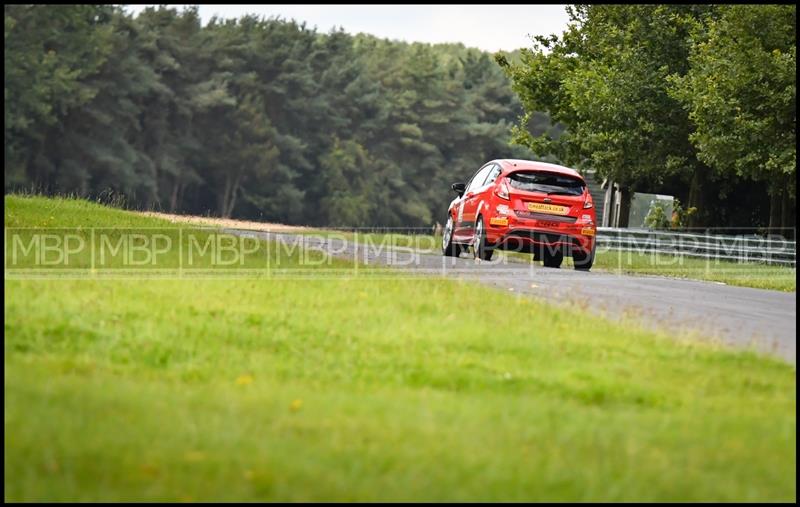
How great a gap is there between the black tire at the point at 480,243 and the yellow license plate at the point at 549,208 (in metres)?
1.03

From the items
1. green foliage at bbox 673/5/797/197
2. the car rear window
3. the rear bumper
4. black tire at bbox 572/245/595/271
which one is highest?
green foliage at bbox 673/5/797/197

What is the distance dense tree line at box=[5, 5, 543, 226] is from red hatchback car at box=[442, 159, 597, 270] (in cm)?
3859

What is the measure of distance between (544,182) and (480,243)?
1.67 meters

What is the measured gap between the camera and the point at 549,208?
78.8 ft

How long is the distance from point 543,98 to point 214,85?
39087 mm

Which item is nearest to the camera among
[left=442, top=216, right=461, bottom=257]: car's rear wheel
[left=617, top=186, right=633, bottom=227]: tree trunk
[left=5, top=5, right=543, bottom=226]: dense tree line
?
[left=442, top=216, right=461, bottom=257]: car's rear wheel

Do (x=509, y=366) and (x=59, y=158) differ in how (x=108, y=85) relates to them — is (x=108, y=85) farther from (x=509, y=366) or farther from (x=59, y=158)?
(x=509, y=366)

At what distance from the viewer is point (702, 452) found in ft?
26.3

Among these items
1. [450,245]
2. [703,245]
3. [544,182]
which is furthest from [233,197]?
[544,182]

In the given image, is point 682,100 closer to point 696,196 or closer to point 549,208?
point 696,196

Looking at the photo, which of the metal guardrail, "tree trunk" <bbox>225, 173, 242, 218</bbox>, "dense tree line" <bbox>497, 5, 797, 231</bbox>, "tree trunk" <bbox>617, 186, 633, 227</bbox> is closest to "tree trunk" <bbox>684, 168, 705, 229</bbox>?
"dense tree line" <bbox>497, 5, 797, 231</bbox>

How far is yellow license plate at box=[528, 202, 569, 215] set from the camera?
23.9 metres

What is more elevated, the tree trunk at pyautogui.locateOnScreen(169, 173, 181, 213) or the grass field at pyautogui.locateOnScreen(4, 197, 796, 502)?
the tree trunk at pyautogui.locateOnScreen(169, 173, 181, 213)

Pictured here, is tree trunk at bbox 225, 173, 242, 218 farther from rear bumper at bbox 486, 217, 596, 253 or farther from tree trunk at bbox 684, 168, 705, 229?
rear bumper at bbox 486, 217, 596, 253
